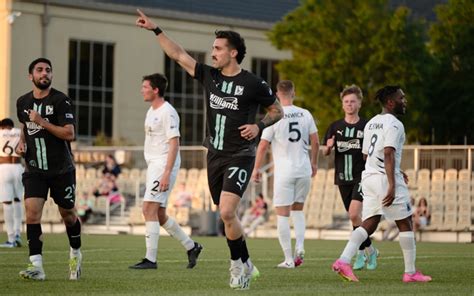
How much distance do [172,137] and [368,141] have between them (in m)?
3.12

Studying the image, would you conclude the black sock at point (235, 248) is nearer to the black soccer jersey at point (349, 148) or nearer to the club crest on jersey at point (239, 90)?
the club crest on jersey at point (239, 90)

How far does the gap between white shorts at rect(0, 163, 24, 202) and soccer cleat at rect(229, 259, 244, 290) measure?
1117cm

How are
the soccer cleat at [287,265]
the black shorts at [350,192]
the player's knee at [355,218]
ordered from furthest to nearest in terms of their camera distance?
the black shorts at [350,192]
the player's knee at [355,218]
the soccer cleat at [287,265]

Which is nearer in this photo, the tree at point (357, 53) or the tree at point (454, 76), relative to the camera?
the tree at point (357, 53)

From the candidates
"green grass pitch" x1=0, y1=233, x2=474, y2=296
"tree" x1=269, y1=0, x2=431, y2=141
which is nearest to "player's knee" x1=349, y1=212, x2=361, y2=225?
"green grass pitch" x1=0, y1=233, x2=474, y2=296

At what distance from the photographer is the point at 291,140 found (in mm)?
17094

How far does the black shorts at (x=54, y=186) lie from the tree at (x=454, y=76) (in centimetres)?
3838

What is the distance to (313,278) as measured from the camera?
46.2 feet

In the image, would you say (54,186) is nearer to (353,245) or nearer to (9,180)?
(353,245)

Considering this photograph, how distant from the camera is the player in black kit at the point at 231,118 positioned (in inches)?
481

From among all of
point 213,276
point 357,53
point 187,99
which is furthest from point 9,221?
point 187,99

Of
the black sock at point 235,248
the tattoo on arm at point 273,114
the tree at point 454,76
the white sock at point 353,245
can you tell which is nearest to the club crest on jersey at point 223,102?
the tattoo on arm at point 273,114

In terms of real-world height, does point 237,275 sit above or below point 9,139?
below

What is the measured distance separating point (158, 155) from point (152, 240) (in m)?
1.03
